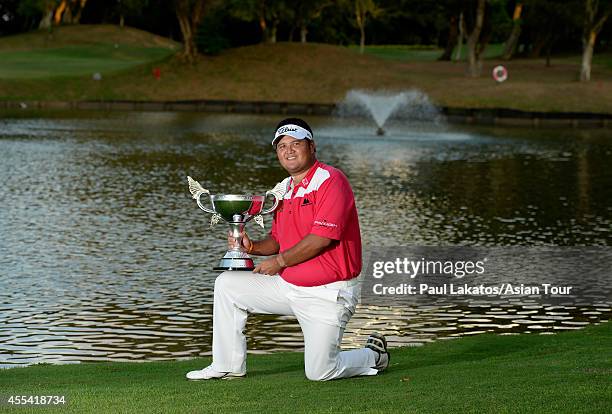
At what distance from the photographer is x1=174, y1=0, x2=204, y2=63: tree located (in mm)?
76131

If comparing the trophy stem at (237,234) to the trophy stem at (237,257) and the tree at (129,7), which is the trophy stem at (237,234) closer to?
the trophy stem at (237,257)

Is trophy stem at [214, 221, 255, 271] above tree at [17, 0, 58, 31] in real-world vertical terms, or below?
below

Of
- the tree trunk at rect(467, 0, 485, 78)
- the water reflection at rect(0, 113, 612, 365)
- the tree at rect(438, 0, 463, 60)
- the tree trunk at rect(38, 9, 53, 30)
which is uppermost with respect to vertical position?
the tree trunk at rect(38, 9, 53, 30)

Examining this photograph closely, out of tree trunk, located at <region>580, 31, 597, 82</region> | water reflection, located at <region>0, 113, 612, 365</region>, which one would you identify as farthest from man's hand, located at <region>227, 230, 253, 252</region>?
tree trunk, located at <region>580, 31, 597, 82</region>

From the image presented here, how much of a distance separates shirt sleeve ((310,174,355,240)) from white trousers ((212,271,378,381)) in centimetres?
45

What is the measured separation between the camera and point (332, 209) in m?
9.45

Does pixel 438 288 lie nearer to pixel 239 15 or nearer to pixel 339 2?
pixel 239 15

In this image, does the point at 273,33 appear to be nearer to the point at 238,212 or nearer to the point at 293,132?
the point at 238,212

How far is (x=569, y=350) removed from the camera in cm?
1201

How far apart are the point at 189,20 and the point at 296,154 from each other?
69081 mm

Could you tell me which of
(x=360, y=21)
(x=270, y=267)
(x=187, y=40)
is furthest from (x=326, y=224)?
(x=360, y=21)

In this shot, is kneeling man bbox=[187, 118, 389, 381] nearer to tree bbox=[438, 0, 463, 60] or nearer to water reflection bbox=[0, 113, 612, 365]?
water reflection bbox=[0, 113, 612, 365]

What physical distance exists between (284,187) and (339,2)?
253 ft

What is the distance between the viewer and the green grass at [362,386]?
27.7 ft
